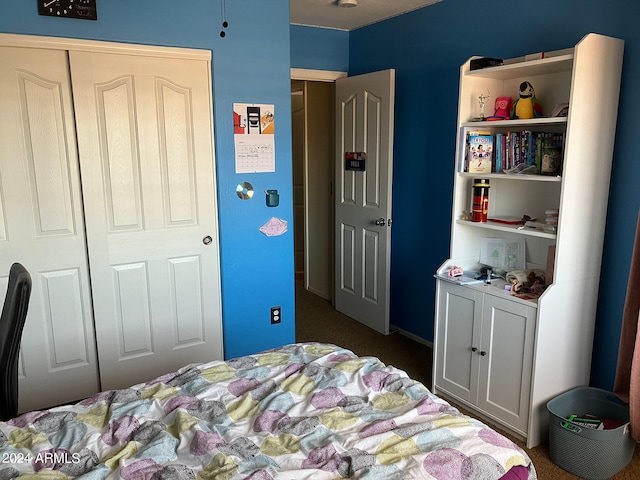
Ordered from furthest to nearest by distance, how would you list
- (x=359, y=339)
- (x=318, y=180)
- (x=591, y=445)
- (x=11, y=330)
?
(x=318, y=180), (x=359, y=339), (x=591, y=445), (x=11, y=330)

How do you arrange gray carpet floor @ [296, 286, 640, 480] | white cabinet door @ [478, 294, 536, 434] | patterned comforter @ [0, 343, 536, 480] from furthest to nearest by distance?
1. gray carpet floor @ [296, 286, 640, 480]
2. white cabinet door @ [478, 294, 536, 434]
3. patterned comforter @ [0, 343, 536, 480]

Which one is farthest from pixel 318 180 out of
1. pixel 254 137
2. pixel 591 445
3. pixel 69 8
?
pixel 591 445

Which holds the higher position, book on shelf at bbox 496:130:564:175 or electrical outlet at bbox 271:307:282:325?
book on shelf at bbox 496:130:564:175

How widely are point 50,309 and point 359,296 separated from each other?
7.87ft

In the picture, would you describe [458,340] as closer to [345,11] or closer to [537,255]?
[537,255]

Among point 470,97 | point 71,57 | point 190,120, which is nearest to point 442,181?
→ point 470,97

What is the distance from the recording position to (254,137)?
3.19 meters

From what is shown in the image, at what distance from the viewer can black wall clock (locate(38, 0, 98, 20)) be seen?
2.55 m

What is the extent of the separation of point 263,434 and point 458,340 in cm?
165

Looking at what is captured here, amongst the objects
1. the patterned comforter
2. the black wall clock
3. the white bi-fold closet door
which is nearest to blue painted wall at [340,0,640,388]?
the patterned comforter

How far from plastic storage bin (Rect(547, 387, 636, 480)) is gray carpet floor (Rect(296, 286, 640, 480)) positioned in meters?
0.21

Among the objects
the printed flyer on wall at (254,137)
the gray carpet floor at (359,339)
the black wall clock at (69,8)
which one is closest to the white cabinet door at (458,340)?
the gray carpet floor at (359,339)

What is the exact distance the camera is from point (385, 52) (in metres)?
3.95

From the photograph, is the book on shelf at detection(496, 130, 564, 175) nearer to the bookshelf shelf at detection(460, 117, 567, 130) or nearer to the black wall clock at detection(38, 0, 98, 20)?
the bookshelf shelf at detection(460, 117, 567, 130)
